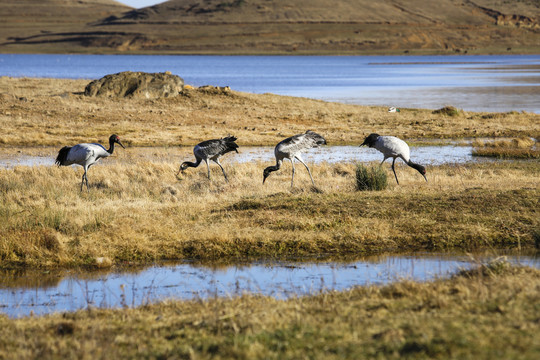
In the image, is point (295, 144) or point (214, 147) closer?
point (295, 144)

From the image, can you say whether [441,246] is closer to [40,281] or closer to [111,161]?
[40,281]

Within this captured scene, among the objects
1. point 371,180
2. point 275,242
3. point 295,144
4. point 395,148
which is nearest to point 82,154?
point 295,144

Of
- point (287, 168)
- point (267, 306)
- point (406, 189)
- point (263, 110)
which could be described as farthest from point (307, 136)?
point (263, 110)

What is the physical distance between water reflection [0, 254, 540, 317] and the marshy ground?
26.6 inches

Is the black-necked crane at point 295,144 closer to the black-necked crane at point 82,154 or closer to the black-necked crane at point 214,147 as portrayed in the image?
the black-necked crane at point 214,147

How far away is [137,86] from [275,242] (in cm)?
3420

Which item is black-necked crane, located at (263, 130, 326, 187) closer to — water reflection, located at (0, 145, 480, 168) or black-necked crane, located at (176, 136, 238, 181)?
black-necked crane, located at (176, 136, 238, 181)

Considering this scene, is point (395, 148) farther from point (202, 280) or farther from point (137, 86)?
point (137, 86)

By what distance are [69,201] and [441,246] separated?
8.96 m

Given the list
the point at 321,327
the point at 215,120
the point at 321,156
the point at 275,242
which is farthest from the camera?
the point at 215,120

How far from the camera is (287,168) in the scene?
76.0ft

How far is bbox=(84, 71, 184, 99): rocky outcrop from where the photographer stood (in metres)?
44.8

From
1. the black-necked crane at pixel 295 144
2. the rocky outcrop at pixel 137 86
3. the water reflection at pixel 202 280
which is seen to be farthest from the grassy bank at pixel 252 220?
the rocky outcrop at pixel 137 86

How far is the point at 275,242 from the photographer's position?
43.4 feet
